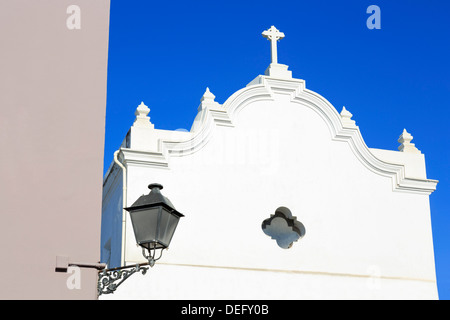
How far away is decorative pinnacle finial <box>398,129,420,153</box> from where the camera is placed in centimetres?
1669

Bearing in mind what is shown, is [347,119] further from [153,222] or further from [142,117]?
[153,222]

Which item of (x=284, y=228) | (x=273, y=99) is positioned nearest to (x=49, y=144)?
(x=284, y=228)

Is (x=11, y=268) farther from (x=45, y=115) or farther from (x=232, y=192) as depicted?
(x=232, y=192)

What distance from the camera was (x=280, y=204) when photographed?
15.4 meters

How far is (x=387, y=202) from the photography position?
1606 centimetres

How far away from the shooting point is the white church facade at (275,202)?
14555 millimetres

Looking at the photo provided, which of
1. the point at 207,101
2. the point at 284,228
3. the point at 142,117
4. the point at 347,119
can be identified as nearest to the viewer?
the point at 142,117

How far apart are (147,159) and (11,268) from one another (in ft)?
22.1

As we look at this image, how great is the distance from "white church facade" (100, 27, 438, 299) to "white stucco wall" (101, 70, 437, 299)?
0.02 meters

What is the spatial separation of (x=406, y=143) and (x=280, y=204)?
121 inches

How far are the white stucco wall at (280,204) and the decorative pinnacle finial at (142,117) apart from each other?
0.53ft

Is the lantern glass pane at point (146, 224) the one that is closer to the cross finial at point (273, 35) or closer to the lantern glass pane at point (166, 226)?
the lantern glass pane at point (166, 226)

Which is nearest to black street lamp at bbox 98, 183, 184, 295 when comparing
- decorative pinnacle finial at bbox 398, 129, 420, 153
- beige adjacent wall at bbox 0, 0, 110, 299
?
beige adjacent wall at bbox 0, 0, 110, 299
